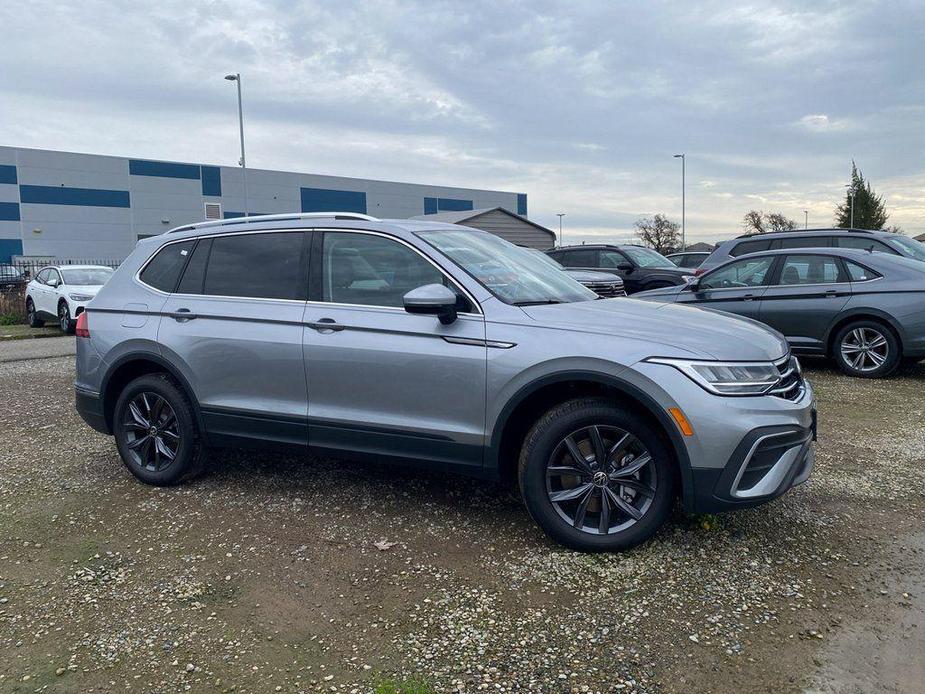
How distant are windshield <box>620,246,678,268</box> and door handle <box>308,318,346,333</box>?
1269 centimetres

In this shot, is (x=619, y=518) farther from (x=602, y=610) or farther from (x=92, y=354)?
(x=92, y=354)

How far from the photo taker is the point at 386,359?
388 cm

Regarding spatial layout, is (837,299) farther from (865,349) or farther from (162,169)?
(162,169)

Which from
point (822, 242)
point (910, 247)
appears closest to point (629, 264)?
point (822, 242)

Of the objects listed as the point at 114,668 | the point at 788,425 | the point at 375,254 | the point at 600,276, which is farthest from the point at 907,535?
the point at 600,276

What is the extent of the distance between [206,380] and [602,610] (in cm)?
279

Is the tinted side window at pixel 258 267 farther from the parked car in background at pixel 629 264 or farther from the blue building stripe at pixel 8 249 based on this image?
the blue building stripe at pixel 8 249

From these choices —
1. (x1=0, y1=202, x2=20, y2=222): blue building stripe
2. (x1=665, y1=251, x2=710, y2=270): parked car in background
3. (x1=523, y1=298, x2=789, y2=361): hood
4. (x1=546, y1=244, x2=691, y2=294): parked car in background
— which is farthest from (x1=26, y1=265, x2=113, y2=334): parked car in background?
(x1=0, y1=202, x2=20, y2=222): blue building stripe

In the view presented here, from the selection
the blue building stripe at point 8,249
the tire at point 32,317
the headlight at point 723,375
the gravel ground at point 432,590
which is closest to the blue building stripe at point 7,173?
the blue building stripe at point 8,249

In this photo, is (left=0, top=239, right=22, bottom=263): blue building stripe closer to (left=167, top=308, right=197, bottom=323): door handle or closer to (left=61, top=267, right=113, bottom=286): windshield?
(left=61, top=267, right=113, bottom=286): windshield

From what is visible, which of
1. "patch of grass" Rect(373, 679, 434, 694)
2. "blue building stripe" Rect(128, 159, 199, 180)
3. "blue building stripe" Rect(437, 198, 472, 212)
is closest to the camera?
"patch of grass" Rect(373, 679, 434, 694)

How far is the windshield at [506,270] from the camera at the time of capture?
3977 millimetres

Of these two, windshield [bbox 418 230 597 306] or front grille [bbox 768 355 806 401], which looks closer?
front grille [bbox 768 355 806 401]

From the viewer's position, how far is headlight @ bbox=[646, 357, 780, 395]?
3.30 m
